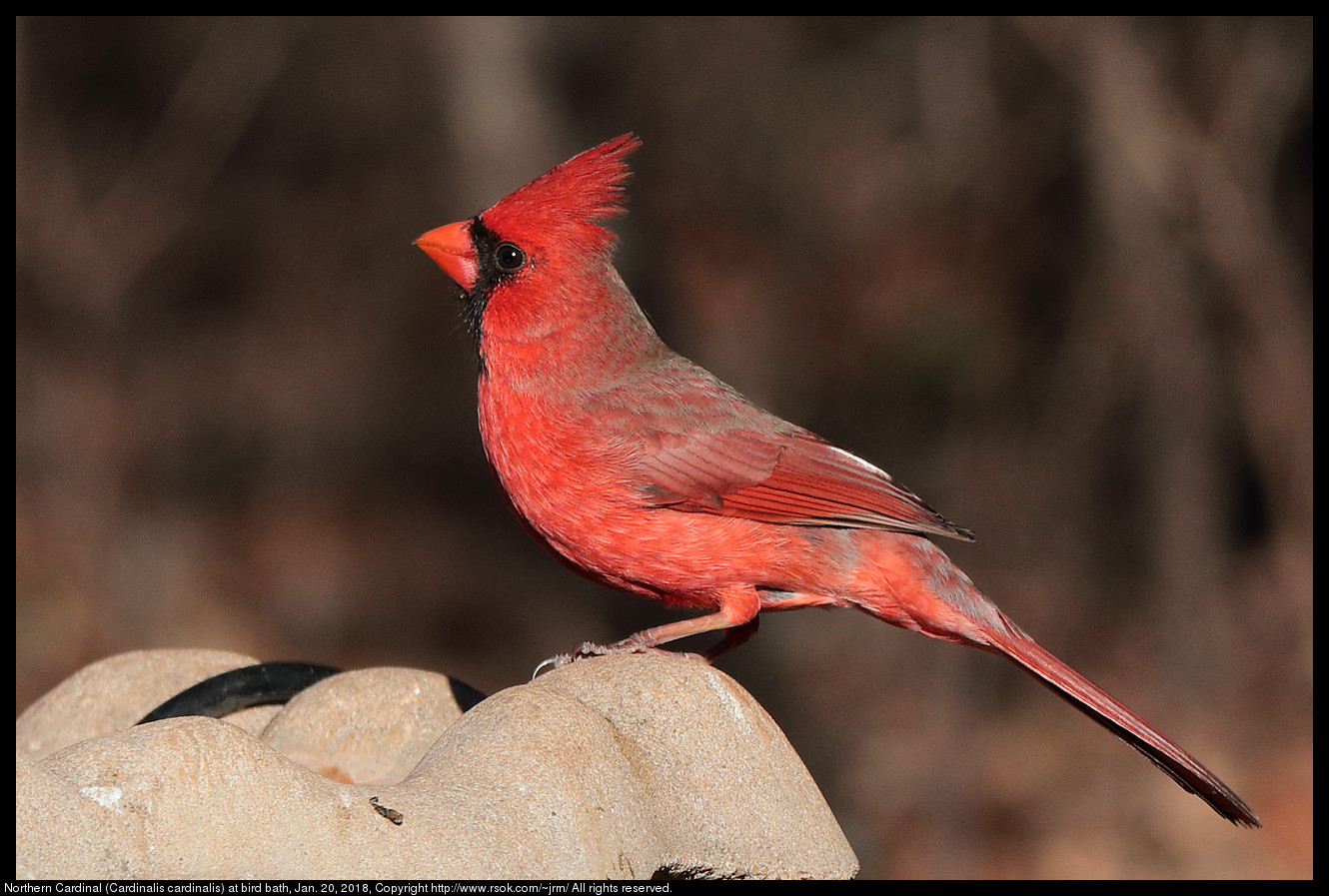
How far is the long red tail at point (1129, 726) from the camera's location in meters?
3.04

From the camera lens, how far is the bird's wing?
127 inches

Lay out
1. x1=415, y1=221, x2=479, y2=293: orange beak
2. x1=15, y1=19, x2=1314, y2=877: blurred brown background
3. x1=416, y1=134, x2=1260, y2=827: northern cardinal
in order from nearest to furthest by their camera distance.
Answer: x1=416, y1=134, x2=1260, y2=827: northern cardinal
x1=415, y1=221, x2=479, y2=293: orange beak
x1=15, y1=19, x2=1314, y2=877: blurred brown background

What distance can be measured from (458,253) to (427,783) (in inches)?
67.4

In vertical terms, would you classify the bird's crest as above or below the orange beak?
above

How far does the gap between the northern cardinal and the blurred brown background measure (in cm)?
232

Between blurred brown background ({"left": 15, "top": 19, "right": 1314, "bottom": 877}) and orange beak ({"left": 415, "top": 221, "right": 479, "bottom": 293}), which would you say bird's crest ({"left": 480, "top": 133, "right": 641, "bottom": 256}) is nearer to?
orange beak ({"left": 415, "top": 221, "right": 479, "bottom": 293})

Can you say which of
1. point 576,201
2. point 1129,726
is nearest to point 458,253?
point 576,201

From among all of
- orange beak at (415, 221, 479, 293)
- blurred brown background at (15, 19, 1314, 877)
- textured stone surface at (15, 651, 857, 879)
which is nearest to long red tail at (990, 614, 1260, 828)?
textured stone surface at (15, 651, 857, 879)

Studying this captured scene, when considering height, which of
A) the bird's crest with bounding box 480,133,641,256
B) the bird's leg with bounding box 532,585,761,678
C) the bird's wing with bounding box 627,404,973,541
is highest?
the bird's crest with bounding box 480,133,641,256

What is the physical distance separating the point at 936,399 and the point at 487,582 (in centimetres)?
288

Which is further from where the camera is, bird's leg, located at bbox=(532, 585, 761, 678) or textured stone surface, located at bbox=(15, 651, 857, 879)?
bird's leg, located at bbox=(532, 585, 761, 678)

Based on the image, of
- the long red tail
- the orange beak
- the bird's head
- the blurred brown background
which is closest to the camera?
the long red tail

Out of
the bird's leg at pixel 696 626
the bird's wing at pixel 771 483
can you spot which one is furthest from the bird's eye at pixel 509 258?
the bird's leg at pixel 696 626

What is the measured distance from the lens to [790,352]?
8320 millimetres
